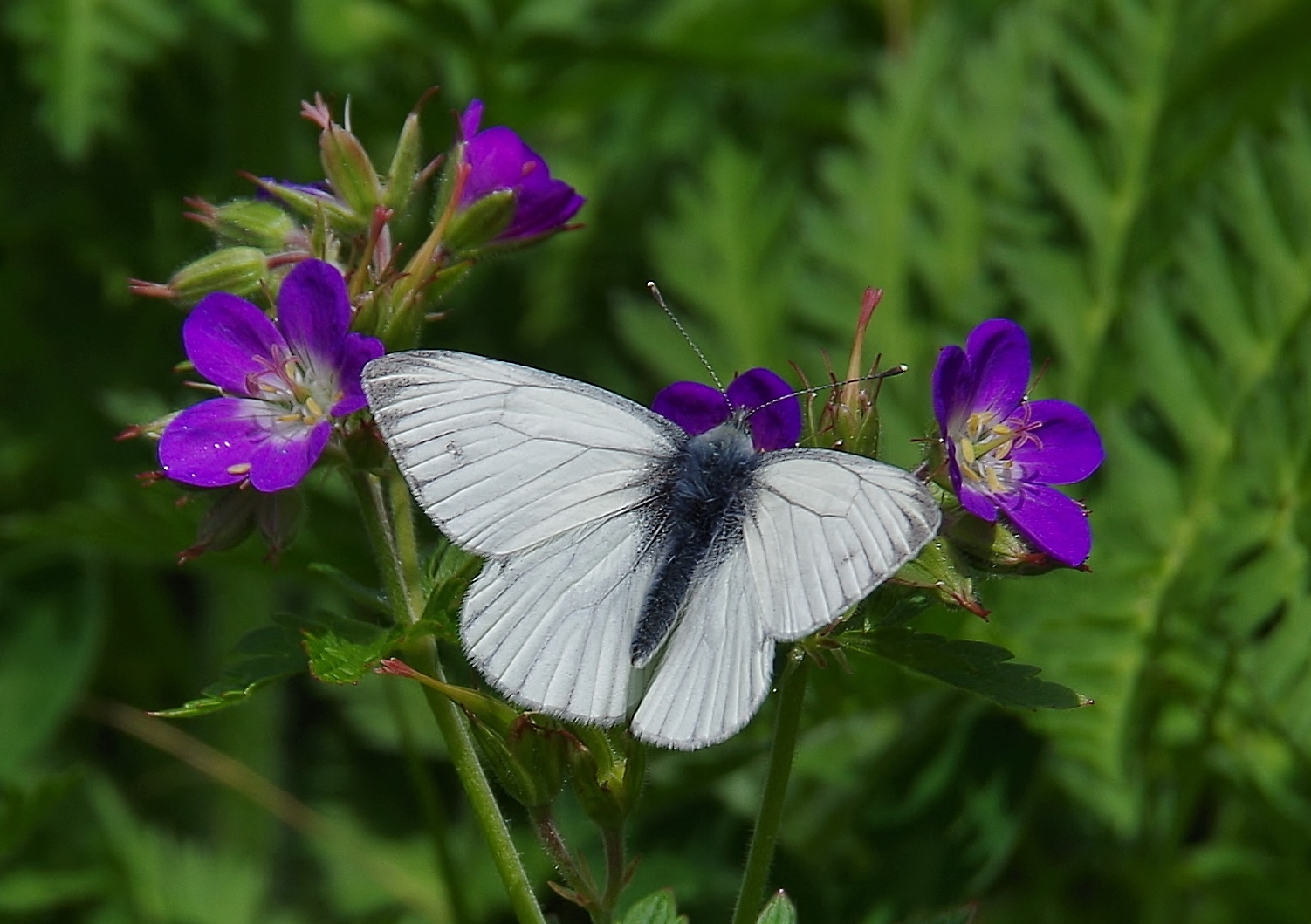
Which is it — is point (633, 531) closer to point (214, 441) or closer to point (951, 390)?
point (951, 390)

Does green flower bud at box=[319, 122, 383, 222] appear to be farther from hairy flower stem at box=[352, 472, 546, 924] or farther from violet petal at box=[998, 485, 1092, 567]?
violet petal at box=[998, 485, 1092, 567]

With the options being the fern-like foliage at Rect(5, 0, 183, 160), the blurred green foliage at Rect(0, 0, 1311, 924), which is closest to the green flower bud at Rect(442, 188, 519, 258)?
the blurred green foliage at Rect(0, 0, 1311, 924)

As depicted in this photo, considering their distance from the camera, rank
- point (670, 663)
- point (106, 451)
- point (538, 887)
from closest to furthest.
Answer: point (670, 663) → point (538, 887) → point (106, 451)

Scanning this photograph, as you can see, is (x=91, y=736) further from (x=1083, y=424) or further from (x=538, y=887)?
(x=1083, y=424)

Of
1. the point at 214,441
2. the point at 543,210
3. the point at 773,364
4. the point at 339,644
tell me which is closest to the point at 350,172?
the point at 543,210

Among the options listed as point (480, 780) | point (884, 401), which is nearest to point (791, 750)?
point (480, 780)

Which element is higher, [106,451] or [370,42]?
[370,42]

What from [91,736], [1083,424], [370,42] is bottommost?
[91,736]
